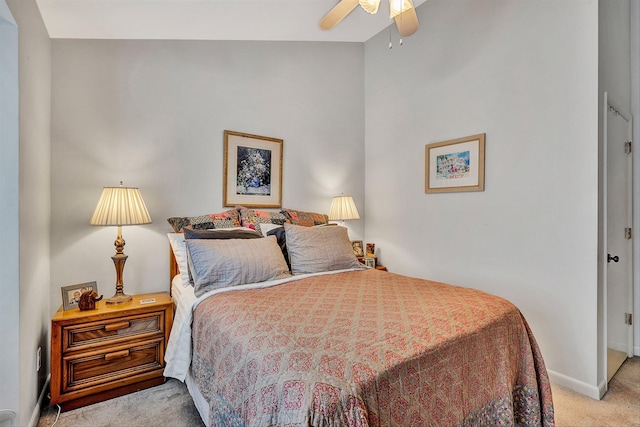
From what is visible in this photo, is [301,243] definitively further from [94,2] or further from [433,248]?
[94,2]

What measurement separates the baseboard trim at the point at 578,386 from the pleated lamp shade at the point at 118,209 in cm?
309

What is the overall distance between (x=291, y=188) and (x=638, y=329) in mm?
3328

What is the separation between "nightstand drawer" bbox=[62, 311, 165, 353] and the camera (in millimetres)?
1854

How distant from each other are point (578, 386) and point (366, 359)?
2043 mm

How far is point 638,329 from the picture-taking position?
2.70 metres

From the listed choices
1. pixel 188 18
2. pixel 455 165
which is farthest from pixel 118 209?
pixel 455 165

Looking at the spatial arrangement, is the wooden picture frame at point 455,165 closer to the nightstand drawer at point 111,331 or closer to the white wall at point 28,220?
the nightstand drawer at point 111,331

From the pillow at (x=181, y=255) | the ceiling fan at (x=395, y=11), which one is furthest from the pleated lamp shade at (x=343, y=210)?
the ceiling fan at (x=395, y=11)

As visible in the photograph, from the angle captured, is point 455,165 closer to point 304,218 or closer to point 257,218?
point 304,218

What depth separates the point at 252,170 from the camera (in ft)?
9.89

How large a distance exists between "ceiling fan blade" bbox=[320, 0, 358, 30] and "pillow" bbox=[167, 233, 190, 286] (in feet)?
5.98

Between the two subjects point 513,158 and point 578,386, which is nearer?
point 578,386

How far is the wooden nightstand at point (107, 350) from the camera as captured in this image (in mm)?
1821

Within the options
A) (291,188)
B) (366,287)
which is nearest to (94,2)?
(291,188)
